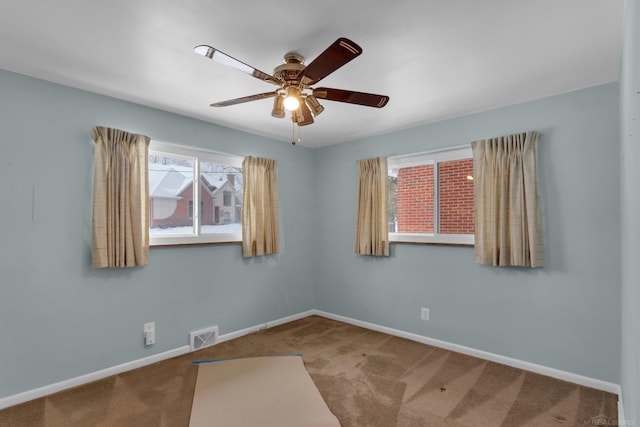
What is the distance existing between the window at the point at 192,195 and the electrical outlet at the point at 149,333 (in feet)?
2.53

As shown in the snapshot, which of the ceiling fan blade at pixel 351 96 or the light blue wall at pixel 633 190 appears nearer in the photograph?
the light blue wall at pixel 633 190

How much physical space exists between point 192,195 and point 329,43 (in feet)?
7.50

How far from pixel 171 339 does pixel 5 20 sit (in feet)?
9.12

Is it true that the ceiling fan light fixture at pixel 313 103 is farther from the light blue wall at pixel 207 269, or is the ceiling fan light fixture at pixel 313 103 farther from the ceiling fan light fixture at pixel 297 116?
the light blue wall at pixel 207 269

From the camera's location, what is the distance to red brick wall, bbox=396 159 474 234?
11.6ft

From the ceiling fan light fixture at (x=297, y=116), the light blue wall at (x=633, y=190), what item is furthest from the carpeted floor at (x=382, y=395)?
the ceiling fan light fixture at (x=297, y=116)

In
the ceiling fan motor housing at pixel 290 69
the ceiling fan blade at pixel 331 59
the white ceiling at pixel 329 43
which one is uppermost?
the white ceiling at pixel 329 43

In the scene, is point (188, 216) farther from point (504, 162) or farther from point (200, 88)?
point (504, 162)

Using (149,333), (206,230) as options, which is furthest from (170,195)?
(149,333)

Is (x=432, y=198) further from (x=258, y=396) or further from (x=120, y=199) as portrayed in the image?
(x=120, y=199)

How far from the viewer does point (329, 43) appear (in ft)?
6.81

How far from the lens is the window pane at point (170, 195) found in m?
3.32

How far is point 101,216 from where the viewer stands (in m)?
2.78

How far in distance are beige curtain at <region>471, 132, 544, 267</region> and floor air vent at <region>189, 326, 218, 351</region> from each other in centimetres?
288
